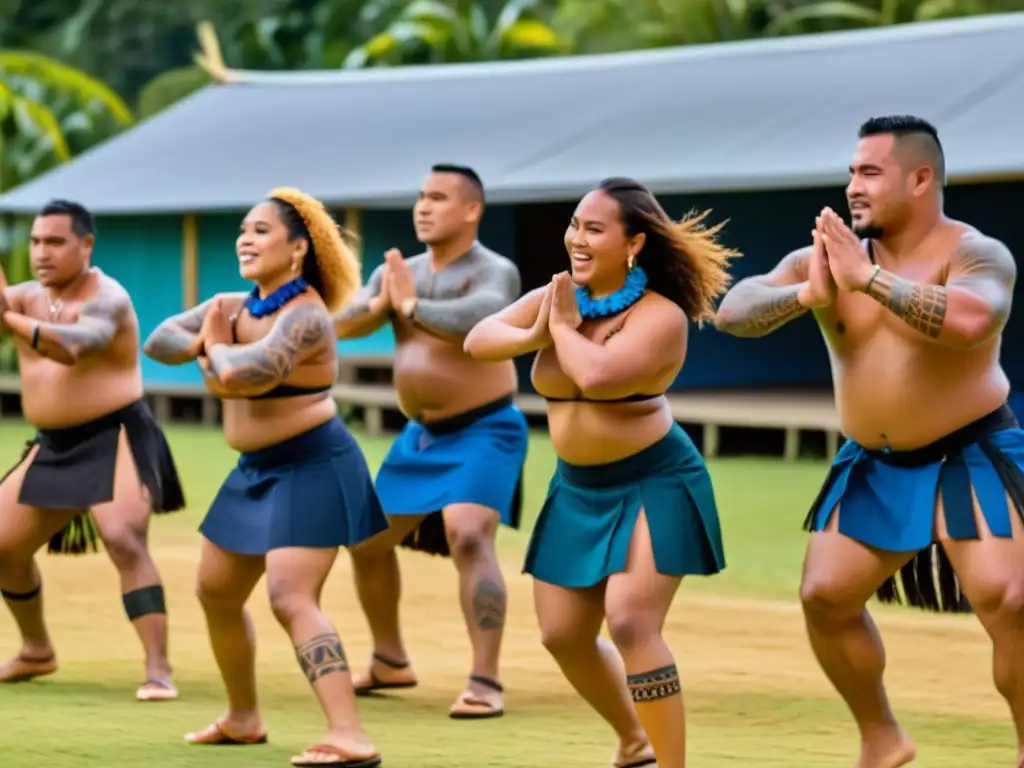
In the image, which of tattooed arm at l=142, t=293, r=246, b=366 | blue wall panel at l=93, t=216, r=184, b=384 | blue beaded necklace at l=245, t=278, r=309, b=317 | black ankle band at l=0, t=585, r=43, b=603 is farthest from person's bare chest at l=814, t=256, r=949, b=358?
blue wall panel at l=93, t=216, r=184, b=384

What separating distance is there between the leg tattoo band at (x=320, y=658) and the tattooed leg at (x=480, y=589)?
1113 mm

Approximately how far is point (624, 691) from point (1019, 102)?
11.8 meters

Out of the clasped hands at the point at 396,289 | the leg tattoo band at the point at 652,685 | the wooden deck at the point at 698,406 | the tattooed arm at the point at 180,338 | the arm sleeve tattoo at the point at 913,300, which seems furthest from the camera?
the wooden deck at the point at 698,406

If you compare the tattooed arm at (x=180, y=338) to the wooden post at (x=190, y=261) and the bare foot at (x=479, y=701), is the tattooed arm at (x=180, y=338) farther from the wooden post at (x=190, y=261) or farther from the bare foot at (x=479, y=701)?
the wooden post at (x=190, y=261)

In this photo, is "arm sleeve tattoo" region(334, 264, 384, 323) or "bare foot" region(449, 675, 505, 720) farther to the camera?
"arm sleeve tattoo" region(334, 264, 384, 323)

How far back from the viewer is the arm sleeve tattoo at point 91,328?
7402 mm

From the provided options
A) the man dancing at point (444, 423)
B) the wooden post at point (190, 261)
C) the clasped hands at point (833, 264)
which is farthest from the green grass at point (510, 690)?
the wooden post at point (190, 261)

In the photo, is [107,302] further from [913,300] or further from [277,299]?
[913,300]

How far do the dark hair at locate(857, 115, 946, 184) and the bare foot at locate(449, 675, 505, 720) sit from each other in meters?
2.45

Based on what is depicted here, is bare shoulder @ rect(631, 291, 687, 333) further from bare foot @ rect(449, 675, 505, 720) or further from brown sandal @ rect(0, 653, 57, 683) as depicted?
brown sandal @ rect(0, 653, 57, 683)

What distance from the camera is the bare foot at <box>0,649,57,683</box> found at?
7.86 m

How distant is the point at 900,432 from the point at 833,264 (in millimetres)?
534

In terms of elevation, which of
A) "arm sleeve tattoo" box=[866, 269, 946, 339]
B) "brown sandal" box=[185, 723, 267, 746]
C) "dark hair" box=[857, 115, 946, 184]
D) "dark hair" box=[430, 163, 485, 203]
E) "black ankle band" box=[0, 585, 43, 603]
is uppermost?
"dark hair" box=[857, 115, 946, 184]

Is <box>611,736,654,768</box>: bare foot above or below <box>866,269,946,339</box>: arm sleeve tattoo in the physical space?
below
